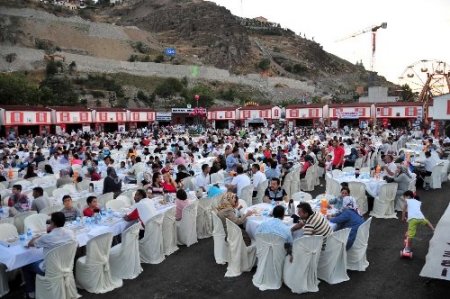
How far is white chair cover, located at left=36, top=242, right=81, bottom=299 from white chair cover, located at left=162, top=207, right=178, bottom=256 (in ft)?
7.86

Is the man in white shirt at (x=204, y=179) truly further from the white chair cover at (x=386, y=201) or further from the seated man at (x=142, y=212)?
the white chair cover at (x=386, y=201)

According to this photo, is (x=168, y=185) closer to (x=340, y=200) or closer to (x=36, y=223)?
(x=36, y=223)

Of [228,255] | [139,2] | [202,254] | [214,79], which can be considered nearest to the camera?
[228,255]

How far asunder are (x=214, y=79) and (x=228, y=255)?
9893cm

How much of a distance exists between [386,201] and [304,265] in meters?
5.51

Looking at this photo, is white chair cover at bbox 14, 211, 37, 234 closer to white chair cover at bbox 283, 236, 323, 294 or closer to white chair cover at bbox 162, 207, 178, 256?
white chair cover at bbox 162, 207, 178, 256

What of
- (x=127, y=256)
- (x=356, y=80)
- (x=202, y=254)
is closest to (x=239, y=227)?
(x=202, y=254)

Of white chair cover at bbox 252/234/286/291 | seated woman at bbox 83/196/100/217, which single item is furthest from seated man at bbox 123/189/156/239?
white chair cover at bbox 252/234/286/291

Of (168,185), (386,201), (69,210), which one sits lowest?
(386,201)

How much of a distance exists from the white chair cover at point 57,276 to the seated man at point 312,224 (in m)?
3.58

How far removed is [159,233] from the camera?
320 inches

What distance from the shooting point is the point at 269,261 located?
688 centimetres

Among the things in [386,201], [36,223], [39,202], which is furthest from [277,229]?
[386,201]

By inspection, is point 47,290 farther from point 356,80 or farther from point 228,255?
point 356,80
